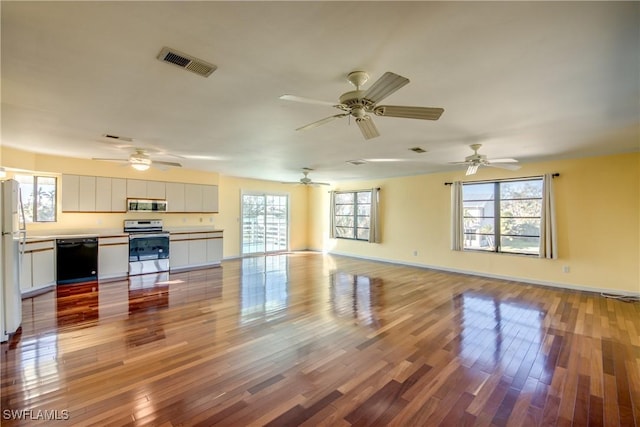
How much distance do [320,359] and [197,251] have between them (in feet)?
17.4

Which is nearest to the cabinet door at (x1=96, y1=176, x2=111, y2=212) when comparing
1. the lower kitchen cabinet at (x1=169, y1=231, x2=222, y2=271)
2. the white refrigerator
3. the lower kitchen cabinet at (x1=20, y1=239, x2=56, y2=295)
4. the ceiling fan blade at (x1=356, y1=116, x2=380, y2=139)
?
the lower kitchen cabinet at (x1=20, y1=239, x2=56, y2=295)

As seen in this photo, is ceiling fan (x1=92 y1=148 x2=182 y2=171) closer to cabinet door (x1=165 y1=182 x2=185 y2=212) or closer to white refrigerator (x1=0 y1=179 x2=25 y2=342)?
white refrigerator (x1=0 y1=179 x2=25 y2=342)

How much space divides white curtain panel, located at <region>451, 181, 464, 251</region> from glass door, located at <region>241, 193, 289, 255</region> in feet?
18.1

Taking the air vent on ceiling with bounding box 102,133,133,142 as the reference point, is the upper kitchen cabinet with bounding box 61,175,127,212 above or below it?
below

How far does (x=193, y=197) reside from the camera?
24.2ft

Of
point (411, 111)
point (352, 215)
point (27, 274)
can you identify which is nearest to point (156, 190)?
point (27, 274)

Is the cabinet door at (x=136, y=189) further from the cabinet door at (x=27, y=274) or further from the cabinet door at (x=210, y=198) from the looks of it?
the cabinet door at (x=27, y=274)

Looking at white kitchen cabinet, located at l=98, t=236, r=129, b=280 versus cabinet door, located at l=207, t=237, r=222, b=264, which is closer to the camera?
white kitchen cabinet, located at l=98, t=236, r=129, b=280

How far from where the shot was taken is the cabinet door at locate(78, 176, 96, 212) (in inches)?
228

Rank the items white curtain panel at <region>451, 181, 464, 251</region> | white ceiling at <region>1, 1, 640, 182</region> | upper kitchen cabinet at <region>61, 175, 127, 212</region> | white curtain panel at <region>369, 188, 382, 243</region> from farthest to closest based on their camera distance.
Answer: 1. white curtain panel at <region>369, 188, 382, 243</region>
2. white curtain panel at <region>451, 181, 464, 251</region>
3. upper kitchen cabinet at <region>61, 175, 127, 212</region>
4. white ceiling at <region>1, 1, 640, 182</region>

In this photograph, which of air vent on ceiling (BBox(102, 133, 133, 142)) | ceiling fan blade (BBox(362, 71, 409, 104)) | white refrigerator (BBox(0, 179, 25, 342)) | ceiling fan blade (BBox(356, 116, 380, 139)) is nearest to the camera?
ceiling fan blade (BBox(362, 71, 409, 104))

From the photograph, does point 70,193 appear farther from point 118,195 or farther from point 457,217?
point 457,217

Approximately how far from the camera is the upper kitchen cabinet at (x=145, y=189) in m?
6.42

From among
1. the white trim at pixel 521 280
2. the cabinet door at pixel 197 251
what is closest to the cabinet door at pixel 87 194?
the cabinet door at pixel 197 251
